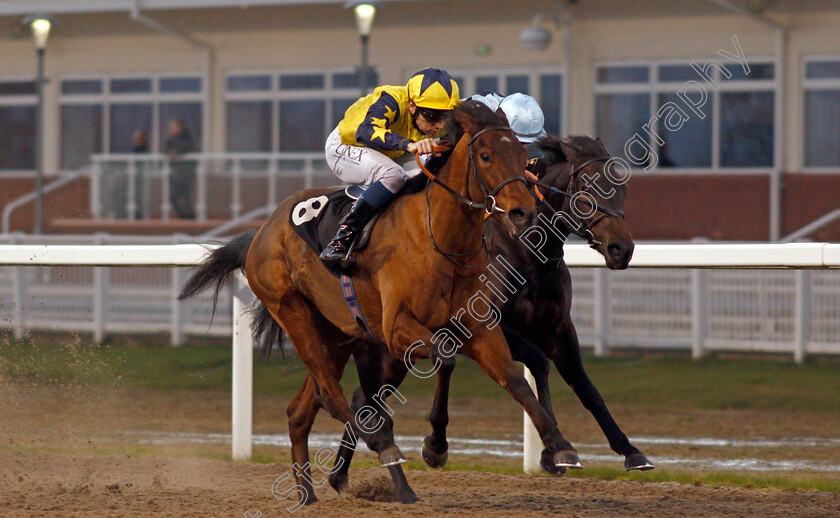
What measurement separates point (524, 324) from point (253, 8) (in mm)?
11991

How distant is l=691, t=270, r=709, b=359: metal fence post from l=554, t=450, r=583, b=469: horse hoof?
6838 mm

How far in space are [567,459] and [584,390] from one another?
2.87ft

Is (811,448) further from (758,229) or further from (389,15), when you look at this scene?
(389,15)

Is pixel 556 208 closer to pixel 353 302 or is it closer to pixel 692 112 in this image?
pixel 353 302

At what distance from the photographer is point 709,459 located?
20.5 feet

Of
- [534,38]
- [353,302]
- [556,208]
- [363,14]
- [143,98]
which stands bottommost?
[353,302]

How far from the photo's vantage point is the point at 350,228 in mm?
4504

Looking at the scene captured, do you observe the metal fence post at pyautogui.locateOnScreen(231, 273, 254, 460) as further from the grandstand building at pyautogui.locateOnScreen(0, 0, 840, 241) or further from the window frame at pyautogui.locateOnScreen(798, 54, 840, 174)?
the window frame at pyautogui.locateOnScreen(798, 54, 840, 174)

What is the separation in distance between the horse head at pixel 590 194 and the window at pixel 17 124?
1384 centimetres

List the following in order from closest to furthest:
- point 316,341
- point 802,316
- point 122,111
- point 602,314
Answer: point 316,341 < point 802,316 < point 602,314 < point 122,111

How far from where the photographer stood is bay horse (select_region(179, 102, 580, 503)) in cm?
394

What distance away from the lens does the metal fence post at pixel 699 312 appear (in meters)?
10.4

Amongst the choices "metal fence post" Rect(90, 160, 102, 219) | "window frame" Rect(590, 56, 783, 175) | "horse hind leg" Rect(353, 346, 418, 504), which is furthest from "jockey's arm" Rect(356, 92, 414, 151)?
"window frame" Rect(590, 56, 783, 175)

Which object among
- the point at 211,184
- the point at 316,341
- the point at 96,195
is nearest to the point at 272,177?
the point at 211,184
